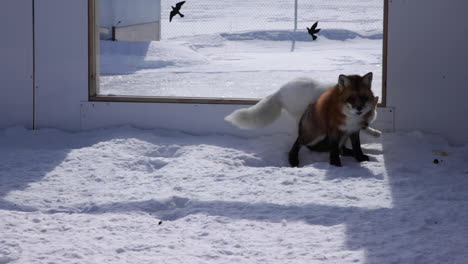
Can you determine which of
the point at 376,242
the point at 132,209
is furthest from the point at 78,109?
the point at 376,242

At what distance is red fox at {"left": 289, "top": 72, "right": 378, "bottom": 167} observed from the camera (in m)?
4.45

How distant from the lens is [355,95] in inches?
174

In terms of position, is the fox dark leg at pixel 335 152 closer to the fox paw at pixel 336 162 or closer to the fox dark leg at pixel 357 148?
the fox paw at pixel 336 162

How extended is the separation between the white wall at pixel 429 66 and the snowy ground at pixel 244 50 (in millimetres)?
1503

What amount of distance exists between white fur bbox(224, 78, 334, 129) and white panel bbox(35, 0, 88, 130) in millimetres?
1277

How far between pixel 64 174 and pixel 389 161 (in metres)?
2.04

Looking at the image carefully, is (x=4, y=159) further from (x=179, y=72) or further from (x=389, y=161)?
(x=179, y=72)

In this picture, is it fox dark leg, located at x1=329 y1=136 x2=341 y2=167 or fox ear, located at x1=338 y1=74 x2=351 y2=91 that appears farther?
fox dark leg, located at x1=329 y1=136 x2=341 y2=167

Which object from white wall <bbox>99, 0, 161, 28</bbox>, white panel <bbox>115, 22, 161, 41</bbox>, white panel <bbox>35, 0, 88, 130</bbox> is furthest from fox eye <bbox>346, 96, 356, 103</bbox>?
white panel <bbox>115, 22, 161, 41</bbox>

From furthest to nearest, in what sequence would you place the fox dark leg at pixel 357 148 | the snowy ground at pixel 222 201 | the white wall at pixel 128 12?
the white wall at pixel 128 12
the fox dark leg at pixel 357 148
the snowy ground at pixel 222 201

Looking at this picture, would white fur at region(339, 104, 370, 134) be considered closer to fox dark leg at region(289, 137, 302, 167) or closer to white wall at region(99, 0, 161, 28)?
fox dark leg at region(289, 137, 302, 167)

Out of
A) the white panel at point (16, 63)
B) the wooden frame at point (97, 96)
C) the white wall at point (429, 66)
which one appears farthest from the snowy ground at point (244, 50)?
the white wall at point (429, 66)

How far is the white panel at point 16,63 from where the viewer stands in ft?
17.9

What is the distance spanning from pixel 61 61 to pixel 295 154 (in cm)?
198
